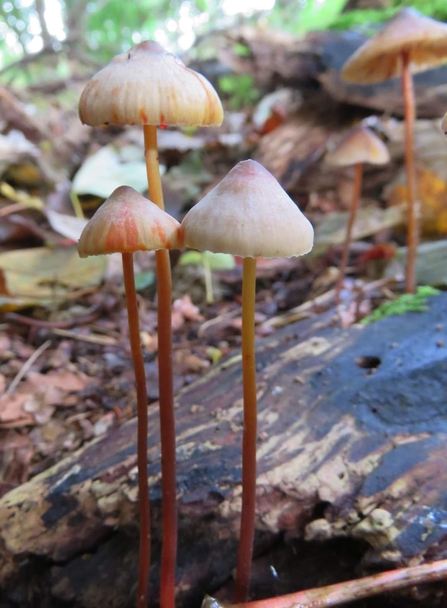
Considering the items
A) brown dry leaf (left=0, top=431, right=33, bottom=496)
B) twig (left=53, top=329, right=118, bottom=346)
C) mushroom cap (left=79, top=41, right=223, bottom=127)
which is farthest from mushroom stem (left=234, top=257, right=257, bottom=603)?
twig (left=53, top=329, right=118, bottom=346)

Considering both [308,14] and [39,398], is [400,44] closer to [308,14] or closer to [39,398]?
[39,398]

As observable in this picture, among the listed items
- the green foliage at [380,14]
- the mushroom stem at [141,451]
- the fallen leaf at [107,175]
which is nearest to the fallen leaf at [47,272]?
the fallen leaf at [107,175]

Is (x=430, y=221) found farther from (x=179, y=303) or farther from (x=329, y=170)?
(x=179, y=303)

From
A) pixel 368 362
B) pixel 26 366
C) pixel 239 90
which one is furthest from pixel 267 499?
pixel 239 90

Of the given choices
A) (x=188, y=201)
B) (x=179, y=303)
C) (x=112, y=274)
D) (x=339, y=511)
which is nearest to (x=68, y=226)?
(x=112, y=274)

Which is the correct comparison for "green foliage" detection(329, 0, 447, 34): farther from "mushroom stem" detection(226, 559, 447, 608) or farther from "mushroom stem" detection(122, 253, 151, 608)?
"mushroom stem" detection(226, 559, 447, 608)

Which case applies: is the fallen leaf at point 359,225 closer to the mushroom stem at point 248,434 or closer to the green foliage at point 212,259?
the green foliage at point 212,259
